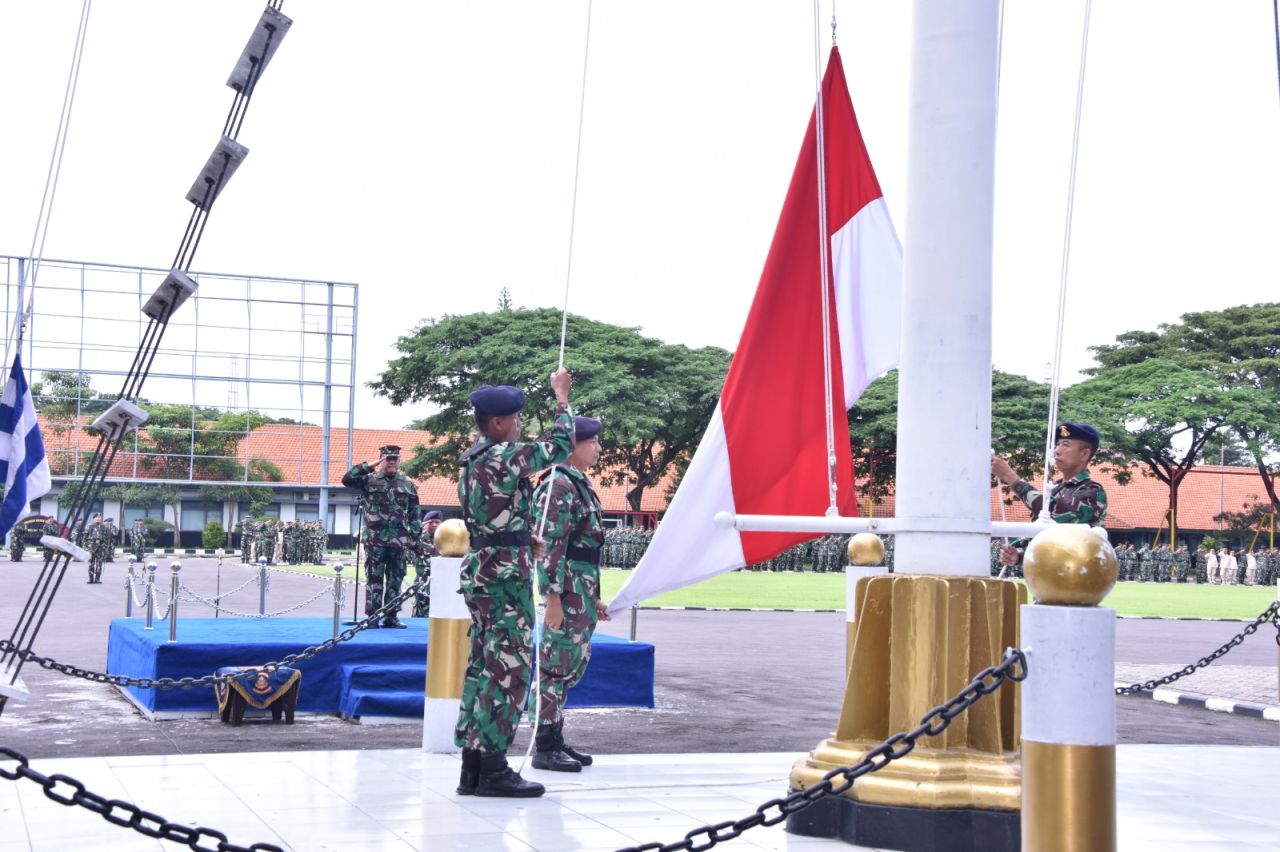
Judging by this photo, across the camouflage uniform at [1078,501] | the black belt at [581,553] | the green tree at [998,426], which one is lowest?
the black belt at [581,553]

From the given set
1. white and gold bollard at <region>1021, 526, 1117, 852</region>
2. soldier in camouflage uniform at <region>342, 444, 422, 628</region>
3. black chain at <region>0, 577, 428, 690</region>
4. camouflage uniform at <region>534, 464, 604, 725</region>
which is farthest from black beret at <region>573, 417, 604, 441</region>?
soldier in camouflage uniform at <region>342, 444, 422, 628</region>

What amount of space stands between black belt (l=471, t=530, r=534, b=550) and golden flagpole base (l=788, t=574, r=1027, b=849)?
5.62 ft

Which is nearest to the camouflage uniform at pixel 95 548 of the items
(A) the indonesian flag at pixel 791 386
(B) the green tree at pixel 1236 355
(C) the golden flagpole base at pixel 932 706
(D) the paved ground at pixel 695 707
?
(D) the paved ground at pixel 695 707

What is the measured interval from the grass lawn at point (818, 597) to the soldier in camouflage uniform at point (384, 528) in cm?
1213

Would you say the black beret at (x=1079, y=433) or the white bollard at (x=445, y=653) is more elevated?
the black beret at (x=1079, y=433)

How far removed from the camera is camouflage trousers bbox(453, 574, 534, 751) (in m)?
6.14

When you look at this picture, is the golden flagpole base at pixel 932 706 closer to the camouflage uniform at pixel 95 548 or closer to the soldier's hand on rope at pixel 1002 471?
the soldier's hand on rope at pixel 1002 471

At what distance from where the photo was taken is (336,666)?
32.3ft

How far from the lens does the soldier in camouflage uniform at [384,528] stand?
12.5 m

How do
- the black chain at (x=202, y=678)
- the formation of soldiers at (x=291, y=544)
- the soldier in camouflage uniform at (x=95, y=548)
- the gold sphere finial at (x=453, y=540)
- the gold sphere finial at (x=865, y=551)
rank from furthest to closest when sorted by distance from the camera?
the formation of soldiers at (x=291, y=544)
the soldier in camouflage uniform at (x=95, y=548)
the gold sphere finial at (x=865, y=551)
the black chain at (x=202, y=678)
the gold sphere finial at (x=453, y=540)

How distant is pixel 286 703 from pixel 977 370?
5.85 m

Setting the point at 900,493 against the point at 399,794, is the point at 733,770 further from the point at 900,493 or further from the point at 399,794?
the point at 900,493

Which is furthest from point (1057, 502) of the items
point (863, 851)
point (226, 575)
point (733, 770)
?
point (226, 575)

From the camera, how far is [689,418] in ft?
157
